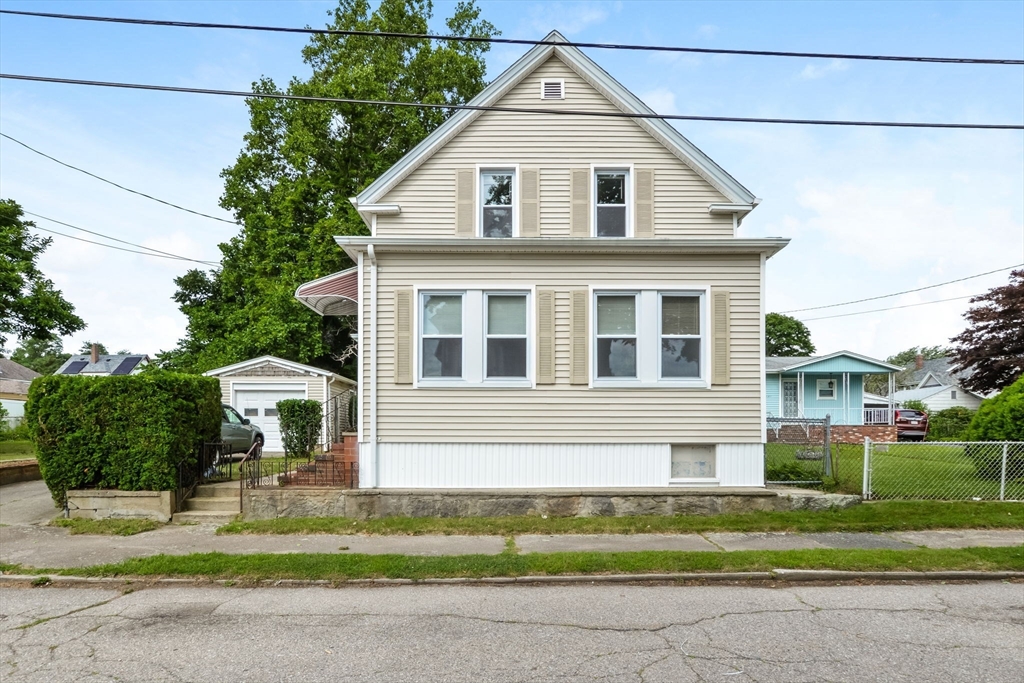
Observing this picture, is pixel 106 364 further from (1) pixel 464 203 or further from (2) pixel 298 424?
(1) pixel 464 203

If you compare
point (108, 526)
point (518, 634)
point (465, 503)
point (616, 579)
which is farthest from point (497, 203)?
point (108, 526)

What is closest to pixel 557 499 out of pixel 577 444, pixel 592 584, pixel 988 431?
pixel 577 444

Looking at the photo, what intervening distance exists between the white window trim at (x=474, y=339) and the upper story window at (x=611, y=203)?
176cm

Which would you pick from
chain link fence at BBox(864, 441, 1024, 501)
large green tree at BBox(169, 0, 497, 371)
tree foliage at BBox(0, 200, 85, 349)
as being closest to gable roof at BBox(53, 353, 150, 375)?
large green tree at BBox(169, 0, 497, 371)

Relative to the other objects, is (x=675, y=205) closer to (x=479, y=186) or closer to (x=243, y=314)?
(x=479, y=186)

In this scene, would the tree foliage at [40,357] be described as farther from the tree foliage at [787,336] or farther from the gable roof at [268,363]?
the tree foliage at [787,336]

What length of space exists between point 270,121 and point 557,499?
24.1 metres

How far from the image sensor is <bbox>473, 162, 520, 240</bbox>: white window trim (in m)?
11.2

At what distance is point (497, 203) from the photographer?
11.5 meters

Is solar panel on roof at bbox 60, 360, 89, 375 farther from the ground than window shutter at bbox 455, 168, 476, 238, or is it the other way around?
window shutter at bbox 455, 168, 476, 238

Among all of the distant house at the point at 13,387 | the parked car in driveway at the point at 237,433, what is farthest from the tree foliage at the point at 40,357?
the parked car in driveway at the point at 237,433

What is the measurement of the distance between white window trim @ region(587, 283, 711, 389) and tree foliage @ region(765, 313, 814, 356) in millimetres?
66360

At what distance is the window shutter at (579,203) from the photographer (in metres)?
11.2

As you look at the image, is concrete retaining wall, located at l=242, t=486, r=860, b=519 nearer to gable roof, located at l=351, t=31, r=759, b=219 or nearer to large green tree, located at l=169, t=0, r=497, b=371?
gable roof, located at l=351, t=31, r=759, b=219
